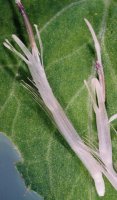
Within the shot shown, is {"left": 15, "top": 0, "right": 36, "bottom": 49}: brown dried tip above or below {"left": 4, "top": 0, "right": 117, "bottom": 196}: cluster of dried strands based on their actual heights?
above

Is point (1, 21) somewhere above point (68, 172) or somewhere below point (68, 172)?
above

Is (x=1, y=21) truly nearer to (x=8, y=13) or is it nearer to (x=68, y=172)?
(x=8, y=13)

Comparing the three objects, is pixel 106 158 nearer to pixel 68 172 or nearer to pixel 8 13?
pixel 68 172

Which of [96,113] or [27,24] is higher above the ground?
[27,24]

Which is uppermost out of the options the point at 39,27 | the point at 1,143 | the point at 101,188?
the point at 39,27

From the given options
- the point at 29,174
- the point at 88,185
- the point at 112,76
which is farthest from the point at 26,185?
the point at 112,76

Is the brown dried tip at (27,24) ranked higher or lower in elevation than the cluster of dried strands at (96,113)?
higher

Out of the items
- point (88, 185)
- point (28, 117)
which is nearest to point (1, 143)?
point (28, 117)
